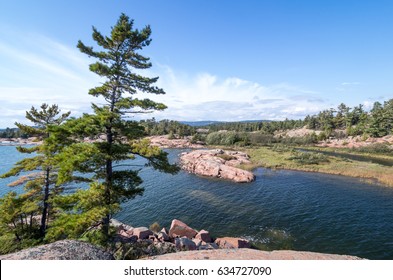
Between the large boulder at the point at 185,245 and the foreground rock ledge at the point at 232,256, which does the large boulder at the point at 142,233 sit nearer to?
the large boulder at the point at 185,245

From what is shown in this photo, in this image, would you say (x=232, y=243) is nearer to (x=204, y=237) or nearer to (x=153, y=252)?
(x=204, y=237)

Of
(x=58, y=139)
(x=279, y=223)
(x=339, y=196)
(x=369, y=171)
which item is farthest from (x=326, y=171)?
(x=58, y=139)

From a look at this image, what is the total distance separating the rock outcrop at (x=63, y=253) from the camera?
20.2ft

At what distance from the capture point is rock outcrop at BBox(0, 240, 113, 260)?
6162 millimetres

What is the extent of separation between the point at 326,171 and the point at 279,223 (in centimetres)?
2536

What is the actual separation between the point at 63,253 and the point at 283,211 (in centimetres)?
1964

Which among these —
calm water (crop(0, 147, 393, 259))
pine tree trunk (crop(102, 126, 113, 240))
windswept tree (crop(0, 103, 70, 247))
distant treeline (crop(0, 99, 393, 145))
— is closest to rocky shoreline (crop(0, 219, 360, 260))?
pine tree trunk (crop(102, 126, 113, 240))

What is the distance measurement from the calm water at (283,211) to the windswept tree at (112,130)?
9.64m

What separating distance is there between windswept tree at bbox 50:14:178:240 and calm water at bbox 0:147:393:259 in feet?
31.6

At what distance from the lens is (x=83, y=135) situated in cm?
927

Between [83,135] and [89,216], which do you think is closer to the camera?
[89,216]

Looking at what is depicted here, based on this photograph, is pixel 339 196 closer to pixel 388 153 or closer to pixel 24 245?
pixel 24 245

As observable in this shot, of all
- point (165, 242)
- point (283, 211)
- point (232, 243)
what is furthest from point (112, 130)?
point (283, 211)

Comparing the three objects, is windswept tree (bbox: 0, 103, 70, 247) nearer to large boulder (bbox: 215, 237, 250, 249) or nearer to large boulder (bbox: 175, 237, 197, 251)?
large boulder (bbox: 175, 237, 197, 251)
